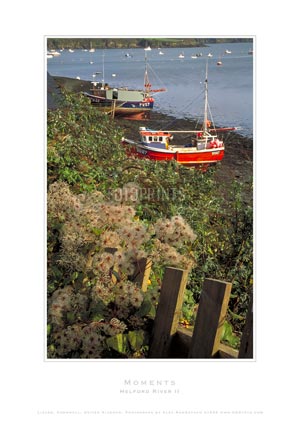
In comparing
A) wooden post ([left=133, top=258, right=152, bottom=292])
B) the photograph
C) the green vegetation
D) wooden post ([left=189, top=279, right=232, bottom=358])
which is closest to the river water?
the photograph

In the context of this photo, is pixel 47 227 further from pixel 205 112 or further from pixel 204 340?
pixel 205 112

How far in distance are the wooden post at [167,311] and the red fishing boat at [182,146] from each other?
2122 millimetres

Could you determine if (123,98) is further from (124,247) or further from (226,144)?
(124,247)

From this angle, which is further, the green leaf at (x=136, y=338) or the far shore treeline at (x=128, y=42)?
the far shore treeline at (x=128, y=42)

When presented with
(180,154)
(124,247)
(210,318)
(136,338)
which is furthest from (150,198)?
(210,318)

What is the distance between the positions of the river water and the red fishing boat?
0.19 meters

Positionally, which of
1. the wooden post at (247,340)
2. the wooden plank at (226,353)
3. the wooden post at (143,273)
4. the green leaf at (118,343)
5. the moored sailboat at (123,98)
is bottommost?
the green leaf at (118,343)

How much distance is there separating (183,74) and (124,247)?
2.01 metres

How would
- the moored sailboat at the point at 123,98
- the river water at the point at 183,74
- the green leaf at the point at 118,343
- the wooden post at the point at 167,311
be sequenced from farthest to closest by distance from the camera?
the moored sailboat at the point at 123,98, the river water at the point at 183,74, the green leaf at the point at 118,343, the wooden post at the point at 167,311

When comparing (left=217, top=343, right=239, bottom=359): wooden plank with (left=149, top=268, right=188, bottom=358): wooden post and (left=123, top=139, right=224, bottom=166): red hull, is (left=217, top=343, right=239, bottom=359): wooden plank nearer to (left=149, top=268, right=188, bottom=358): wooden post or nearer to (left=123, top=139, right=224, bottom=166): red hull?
(left=149, top=268, right=188, bottom=358): wooden post

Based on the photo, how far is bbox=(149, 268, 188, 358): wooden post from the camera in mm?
3084

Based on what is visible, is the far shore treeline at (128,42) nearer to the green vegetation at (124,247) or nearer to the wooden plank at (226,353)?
the green vegetation at (124,247)

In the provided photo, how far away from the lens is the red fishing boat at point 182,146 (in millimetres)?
5281

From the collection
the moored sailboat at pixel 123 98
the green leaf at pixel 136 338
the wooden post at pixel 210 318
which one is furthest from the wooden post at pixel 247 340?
the moored sailboat at pixel 123 98
